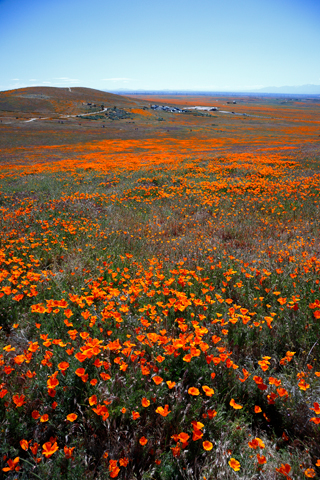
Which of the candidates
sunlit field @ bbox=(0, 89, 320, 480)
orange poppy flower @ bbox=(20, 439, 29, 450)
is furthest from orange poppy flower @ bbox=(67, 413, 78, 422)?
orange poppy flower @ bbox=(20, 439, 29, 450)

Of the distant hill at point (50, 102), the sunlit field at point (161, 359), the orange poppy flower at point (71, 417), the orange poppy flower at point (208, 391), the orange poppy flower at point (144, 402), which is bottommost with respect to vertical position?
the sunlit field at point (161, 359)

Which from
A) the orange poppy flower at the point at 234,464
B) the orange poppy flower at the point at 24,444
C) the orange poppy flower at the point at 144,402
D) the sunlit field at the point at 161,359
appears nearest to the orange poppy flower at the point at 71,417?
the sunlit field at the point at 161,359

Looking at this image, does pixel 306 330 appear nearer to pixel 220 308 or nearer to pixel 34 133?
pixel 220 308

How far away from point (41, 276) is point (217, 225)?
408cm

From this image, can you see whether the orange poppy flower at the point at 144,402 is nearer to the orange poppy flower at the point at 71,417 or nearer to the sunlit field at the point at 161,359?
the sunlit field at the point at 161,359

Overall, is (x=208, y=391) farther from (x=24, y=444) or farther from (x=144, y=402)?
(x=24, y=444)

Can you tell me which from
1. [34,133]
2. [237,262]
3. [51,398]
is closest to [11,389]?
[51,398]

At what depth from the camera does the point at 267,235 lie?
19.2 ft

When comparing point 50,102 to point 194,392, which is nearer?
point 194,392

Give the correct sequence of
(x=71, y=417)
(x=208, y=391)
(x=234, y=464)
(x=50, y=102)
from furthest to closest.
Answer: (x=50, y=102) → (x=208, y=391) → (x=71, y=417) → (x=234, y=464)

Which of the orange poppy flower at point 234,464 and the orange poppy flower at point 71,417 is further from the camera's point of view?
the orange poppy flower at point 71,417

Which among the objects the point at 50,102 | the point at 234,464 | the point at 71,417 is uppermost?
the point at 50,102

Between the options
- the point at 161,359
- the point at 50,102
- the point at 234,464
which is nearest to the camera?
the point at 234,464

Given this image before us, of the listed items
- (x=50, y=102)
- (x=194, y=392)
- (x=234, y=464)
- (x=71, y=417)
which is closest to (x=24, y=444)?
(x=71, y=417)
